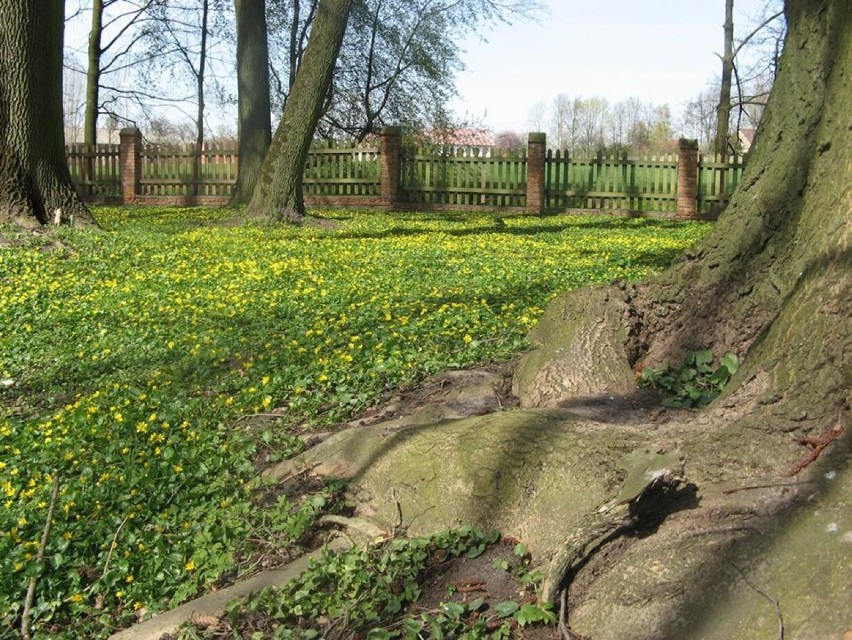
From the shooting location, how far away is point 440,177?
2609 centimetres

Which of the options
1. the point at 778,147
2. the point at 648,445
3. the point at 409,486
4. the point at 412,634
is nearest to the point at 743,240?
the point at 778,147

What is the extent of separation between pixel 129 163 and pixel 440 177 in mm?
9388

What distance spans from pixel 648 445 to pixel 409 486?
42.9 inches

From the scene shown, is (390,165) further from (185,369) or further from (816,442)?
(816,442)

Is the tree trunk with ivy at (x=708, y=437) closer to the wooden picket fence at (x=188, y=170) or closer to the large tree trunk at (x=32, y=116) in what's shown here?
the large tree trunk at (x=32, y=116)

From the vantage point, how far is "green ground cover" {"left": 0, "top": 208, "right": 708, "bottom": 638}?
4.60 metres

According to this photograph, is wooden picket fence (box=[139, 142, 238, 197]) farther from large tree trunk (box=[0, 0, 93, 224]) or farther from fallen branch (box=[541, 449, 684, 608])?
fallen branch (box=[541, 449, 684, 608])

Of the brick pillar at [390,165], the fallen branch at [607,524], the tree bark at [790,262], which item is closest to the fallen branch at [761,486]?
the fallen branch at [607,524]

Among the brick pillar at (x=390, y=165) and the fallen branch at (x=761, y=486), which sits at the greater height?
the brick pillar at (x=390, y=165)

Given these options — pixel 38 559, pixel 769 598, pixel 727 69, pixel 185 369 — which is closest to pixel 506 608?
pixel 769 598

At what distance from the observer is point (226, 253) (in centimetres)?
1246

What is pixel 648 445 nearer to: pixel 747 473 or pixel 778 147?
pixel 747 473

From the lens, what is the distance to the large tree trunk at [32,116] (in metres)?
13.6

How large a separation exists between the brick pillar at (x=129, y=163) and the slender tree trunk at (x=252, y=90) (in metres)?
5.48
